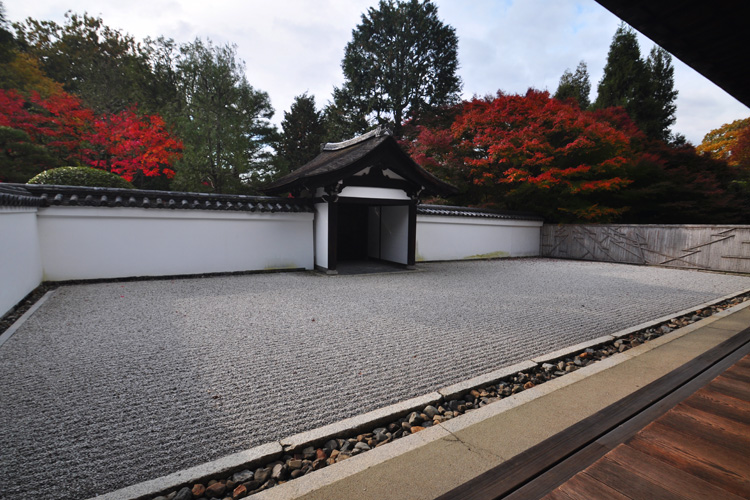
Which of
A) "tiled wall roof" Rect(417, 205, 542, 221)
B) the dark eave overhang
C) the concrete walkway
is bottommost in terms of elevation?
the concrete walkway

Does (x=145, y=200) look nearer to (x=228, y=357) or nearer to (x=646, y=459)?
(x=228, y=357)

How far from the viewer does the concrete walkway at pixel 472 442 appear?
144 centimetres

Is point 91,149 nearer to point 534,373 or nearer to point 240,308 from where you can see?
point 240,308

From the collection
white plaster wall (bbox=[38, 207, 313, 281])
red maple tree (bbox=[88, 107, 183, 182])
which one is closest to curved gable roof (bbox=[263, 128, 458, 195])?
white plaster wall (bbox=[38, 207, 313, 281])

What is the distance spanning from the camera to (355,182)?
295 inches

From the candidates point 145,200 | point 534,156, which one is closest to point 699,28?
point 145,200

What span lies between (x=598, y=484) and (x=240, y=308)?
14.3ft

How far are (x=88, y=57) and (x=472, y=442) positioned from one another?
23794 mm

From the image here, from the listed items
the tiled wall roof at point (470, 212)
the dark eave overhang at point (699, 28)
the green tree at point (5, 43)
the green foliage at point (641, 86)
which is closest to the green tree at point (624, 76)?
the green foliage at point (641, 86)

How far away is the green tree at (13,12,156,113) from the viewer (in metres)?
15.0

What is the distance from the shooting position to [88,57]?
16297 millimetres

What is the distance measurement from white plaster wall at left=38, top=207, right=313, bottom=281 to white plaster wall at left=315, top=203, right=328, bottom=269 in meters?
0.19

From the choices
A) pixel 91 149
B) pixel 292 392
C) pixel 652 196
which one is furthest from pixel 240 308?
pixel 652 196

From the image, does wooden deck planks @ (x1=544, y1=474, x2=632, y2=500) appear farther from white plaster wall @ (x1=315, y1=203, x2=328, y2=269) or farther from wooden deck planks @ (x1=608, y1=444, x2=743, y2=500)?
white plaster wall @ (x1=315, y1=203, x2=328, y2=269)
